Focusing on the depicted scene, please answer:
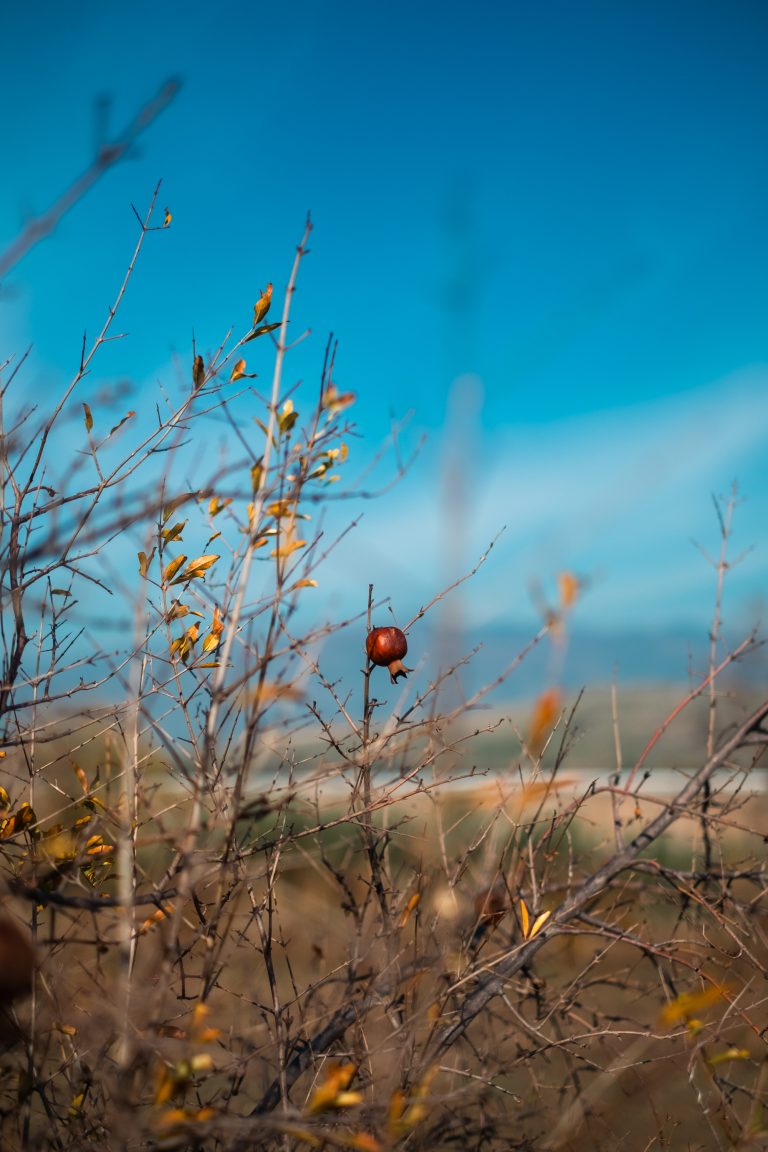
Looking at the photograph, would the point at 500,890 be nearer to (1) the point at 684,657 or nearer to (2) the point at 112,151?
(1) the point at 684,657

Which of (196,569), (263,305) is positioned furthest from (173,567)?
(263,305)

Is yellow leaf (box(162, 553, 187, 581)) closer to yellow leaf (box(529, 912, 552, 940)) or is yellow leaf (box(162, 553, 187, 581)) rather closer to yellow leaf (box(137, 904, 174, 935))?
yellow leaf (box(137, 904, 174, 935))

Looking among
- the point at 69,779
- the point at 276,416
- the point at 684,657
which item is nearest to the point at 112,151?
the point at 276,416

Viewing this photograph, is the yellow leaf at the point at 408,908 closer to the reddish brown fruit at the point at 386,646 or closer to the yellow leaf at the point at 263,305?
the reddish brown fruit at the point at 386,646

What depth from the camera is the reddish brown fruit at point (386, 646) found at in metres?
2.77

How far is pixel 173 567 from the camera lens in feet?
8.15

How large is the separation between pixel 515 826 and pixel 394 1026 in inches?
28.3

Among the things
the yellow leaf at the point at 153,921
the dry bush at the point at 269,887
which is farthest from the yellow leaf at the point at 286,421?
the yellow leaf at the point at 153,921

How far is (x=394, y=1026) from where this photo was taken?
240 centimetres

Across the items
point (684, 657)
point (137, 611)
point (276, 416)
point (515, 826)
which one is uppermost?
point (276, 416)

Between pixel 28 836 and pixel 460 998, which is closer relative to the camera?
pixel 28 836

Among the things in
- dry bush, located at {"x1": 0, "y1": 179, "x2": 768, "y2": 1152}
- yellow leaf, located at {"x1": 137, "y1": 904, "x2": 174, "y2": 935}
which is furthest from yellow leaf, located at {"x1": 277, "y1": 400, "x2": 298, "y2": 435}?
yellow leaf, located at {"x1": 137, "y1": 904, "x2": 174, "y2": 935}

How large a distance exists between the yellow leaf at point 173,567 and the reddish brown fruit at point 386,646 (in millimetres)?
659

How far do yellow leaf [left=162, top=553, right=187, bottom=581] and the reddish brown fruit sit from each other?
659 mm
